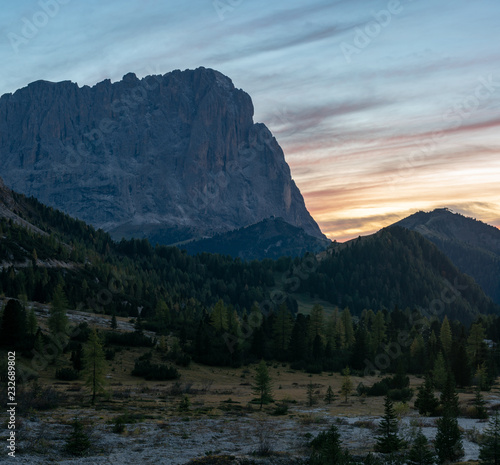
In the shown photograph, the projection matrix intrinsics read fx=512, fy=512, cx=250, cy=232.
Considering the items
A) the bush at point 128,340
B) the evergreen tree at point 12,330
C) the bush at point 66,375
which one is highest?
the evergreen tree at point 12,330

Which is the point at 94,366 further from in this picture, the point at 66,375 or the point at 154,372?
the point at 154,372

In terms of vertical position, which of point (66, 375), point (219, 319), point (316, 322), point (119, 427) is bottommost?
point (66, 375)

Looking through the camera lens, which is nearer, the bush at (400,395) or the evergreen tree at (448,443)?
the evergreen tree at (448,443)

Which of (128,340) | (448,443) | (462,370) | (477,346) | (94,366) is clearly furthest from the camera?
(477,346)

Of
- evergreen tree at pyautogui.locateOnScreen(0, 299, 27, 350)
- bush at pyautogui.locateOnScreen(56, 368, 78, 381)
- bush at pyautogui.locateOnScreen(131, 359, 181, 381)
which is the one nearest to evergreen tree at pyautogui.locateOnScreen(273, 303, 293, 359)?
bush at pyautogui.locateOnScreen(131, 359, 181, 381)

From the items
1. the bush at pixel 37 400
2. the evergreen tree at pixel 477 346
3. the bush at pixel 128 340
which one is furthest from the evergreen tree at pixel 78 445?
the evergreen tree at pixel 477 346

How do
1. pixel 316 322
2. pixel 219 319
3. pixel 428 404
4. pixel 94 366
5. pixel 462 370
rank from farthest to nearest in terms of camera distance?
pixel 316 322, pixel 219 319, pixel 462 370, pixel 94 366, pixel 428 404

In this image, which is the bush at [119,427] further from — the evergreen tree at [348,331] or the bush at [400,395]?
the evergreen tree at [348,331]

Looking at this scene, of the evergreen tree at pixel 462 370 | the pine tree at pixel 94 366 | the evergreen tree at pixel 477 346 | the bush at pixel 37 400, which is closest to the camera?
the bush at pixel 37 400

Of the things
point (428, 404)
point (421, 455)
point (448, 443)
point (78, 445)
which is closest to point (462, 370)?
point (428, 404)

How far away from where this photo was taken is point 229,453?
3428 centimetres

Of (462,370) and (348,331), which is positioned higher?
(348,331)

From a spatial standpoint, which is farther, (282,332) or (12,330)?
(282,332)

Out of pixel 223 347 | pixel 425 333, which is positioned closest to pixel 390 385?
pixel 223 347
